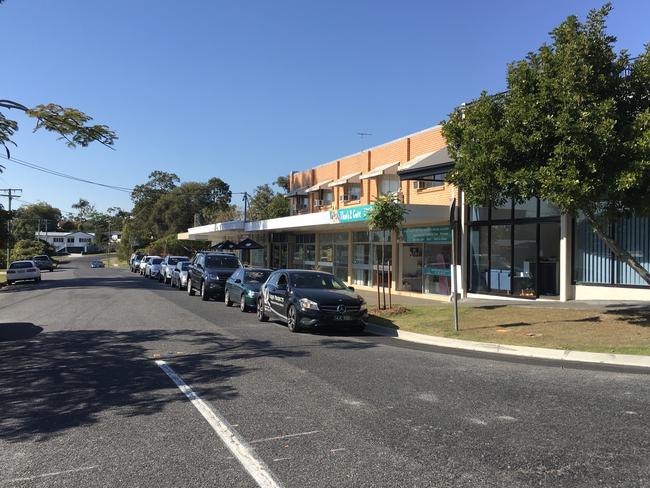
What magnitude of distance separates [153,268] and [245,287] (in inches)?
948

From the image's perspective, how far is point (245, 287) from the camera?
17.9 m

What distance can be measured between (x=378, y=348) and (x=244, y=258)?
39.2 meters

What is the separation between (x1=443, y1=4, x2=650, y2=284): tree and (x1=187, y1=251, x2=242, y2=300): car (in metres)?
12.2

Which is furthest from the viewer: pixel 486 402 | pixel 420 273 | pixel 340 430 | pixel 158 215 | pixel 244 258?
pixel 158 215

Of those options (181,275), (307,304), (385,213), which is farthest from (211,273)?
(307,304)

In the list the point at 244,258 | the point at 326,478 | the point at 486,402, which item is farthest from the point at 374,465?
the point at 244,258

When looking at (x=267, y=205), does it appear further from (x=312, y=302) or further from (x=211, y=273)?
(x=312, y=302)

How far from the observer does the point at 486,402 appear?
651 centimetres

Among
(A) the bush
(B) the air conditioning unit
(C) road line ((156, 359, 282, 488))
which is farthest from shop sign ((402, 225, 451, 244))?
(A) the bush

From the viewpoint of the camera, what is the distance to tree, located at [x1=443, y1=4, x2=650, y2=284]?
1003 centimetres

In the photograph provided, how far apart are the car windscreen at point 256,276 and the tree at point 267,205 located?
3709cm

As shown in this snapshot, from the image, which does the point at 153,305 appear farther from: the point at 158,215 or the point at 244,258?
the point at 158,215

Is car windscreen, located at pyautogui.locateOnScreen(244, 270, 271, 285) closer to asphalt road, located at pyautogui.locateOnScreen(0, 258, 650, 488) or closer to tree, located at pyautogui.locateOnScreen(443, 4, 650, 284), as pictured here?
asphalt road, located at pyautogui.locateOnScreen(0, 258, 650, 488)

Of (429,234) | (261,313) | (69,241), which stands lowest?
(261,313)
